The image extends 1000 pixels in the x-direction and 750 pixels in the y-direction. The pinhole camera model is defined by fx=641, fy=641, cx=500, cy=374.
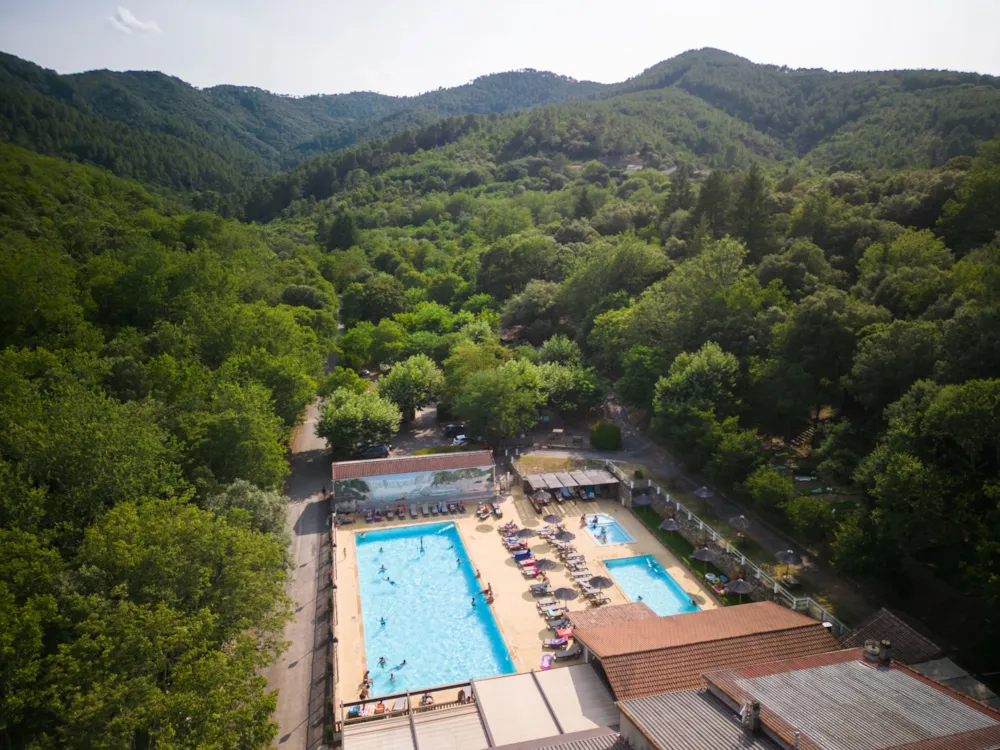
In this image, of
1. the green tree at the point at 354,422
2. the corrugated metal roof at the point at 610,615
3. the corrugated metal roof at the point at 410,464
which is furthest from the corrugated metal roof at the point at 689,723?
the green tree at the point at 354,422

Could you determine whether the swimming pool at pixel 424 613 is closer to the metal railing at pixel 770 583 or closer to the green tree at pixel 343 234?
the metal railing at pixel 770 583

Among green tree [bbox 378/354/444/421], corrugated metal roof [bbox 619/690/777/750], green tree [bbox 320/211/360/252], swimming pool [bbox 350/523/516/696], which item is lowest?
swimming pool [bbox 350/523/516/696]

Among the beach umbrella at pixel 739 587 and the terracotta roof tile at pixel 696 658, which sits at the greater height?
the terracotta roof tile at pixel 696 658

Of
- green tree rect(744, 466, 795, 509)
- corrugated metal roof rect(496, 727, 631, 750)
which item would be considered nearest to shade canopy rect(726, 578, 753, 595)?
green tree rect(744, 466, 795, 509)

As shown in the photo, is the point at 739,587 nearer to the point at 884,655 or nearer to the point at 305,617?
the point at 884,655

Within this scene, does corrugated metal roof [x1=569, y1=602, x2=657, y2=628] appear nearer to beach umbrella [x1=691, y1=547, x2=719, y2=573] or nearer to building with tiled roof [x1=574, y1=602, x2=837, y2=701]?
building with tiled roof [x1=574, y1=602, x2=837, y2=701]

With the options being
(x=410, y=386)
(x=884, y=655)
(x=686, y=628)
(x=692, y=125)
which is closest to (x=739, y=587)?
(x=686, y=628)
